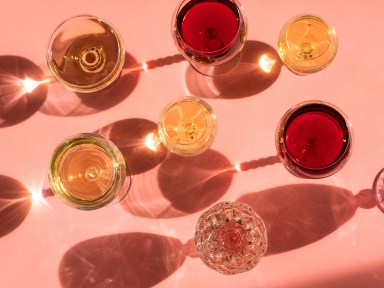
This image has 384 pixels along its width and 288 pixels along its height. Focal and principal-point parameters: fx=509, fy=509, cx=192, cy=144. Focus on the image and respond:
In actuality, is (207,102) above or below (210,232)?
above

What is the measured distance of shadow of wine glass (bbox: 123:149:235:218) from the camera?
110 centimetres

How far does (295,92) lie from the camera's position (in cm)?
111

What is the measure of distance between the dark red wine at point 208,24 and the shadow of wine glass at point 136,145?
221mm

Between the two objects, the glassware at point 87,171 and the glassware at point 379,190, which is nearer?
the glassware at point 87,171

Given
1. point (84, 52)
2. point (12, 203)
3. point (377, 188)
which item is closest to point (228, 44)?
point (84, 52)

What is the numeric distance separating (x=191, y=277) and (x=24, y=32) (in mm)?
652

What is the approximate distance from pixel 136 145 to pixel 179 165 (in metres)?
0.10

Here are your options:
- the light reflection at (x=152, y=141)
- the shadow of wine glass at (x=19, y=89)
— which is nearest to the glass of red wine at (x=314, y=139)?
the light reflection at (x=152, y=141)

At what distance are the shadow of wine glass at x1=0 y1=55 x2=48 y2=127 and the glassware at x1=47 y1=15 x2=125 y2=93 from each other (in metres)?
0.08

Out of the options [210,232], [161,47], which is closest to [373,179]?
[210,232]

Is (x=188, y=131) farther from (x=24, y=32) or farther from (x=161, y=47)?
(x=24, y=32)

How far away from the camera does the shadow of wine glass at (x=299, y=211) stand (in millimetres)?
1098

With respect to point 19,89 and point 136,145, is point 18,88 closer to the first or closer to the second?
point 19,89

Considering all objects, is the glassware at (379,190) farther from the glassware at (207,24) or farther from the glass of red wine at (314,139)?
the glassware at (207,24)
